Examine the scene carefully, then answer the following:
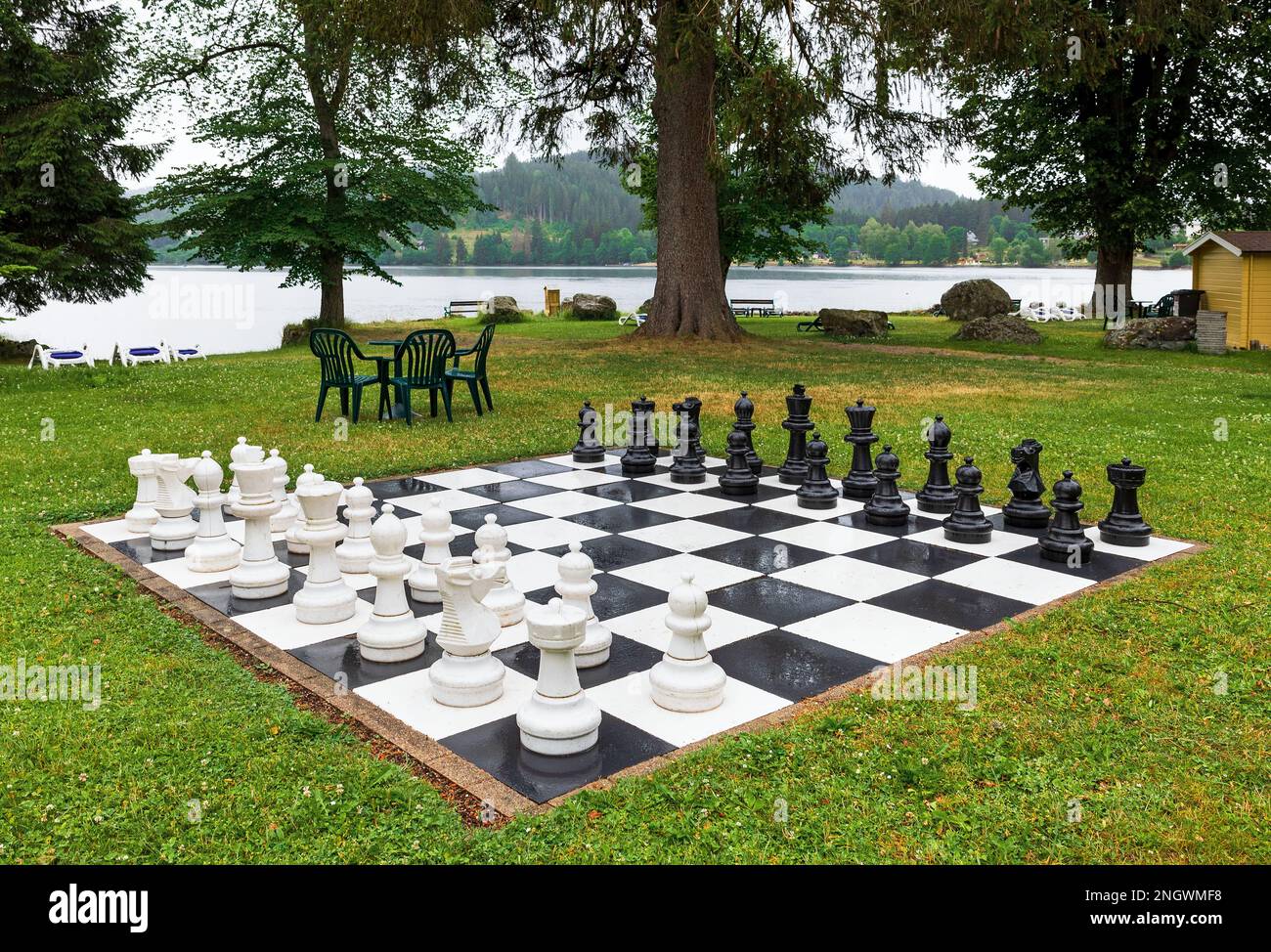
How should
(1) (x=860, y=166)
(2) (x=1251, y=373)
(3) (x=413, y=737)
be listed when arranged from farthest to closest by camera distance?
(1) (x=860, y=166)
(2) (x=1251, y=373)
(3) (x=413, y=737)

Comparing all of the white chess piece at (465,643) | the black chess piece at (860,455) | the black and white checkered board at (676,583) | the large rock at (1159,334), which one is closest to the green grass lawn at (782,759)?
the black and white checkered board at (676,583)

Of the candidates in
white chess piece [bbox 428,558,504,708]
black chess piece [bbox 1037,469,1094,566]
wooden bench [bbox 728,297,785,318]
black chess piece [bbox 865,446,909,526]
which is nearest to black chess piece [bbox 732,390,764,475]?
black chess piece [bbox 865,446,909,526]

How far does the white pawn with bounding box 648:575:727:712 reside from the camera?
9.75 feet

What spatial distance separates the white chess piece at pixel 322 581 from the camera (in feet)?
12.3

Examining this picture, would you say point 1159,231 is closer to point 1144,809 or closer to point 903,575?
point 903,575

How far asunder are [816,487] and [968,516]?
932 mm

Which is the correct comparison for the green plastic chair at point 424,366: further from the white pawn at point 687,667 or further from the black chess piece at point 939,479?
the white pawn at point 687,667

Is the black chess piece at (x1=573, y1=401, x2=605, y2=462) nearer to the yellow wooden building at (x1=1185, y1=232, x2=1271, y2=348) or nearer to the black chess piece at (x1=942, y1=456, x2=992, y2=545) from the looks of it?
the black chess piece at (x1=942, y1=456, x2=992, y2=545)

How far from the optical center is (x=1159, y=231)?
20.2 m

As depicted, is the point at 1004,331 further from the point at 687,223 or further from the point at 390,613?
the point at 390,613

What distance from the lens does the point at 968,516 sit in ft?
15.8

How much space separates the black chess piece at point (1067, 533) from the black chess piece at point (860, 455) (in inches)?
44.4

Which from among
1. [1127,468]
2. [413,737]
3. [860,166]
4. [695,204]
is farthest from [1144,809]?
[860,166]
